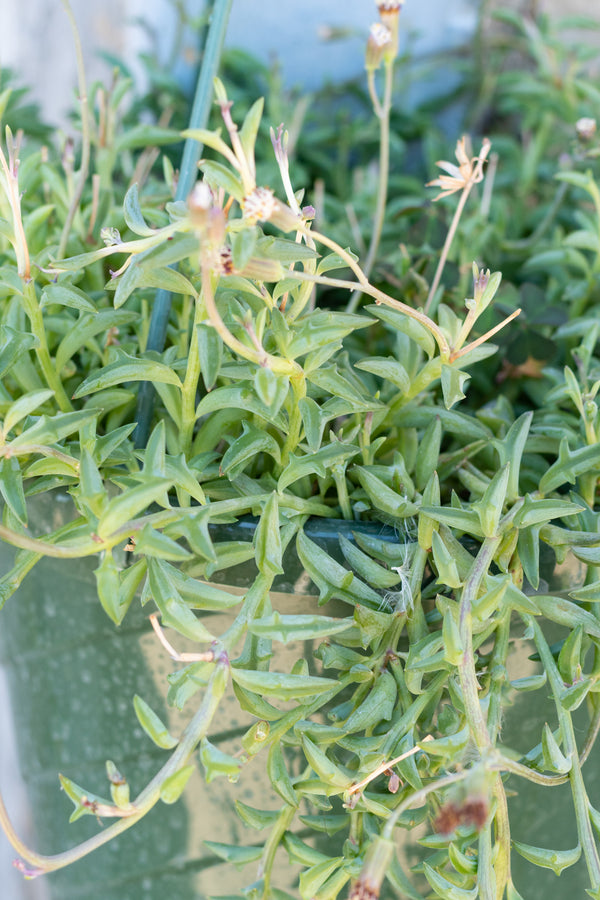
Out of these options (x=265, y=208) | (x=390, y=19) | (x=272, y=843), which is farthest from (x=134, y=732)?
(x=390, y=19)

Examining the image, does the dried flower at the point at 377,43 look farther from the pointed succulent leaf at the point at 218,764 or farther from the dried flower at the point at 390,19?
the pointed succulent leaf at the point at 218,764

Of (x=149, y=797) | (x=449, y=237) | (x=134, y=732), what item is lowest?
(x=134, y=732)

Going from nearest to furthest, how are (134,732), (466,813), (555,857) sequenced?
(466,813) < (555,857) < (134,732)

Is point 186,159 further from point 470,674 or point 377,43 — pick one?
point 470,674

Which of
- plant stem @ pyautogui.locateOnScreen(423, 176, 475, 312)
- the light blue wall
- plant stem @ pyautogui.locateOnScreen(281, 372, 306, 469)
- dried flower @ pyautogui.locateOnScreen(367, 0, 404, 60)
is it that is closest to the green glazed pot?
plant stem @ pyautogui.locateOnScreen(281, 372, 306, 469)

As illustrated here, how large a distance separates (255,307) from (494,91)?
2.54 ft

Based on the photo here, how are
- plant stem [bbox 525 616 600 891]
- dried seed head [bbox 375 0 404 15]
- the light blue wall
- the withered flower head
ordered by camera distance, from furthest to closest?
1. the light blue wall
2. dried seed head [bbox 375 0 404 15]
3. plant stem [bbox 525 616 600 891]
4. the withered flower head

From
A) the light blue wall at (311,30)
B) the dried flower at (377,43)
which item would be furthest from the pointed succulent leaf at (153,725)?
the light blue wall at (311,30)

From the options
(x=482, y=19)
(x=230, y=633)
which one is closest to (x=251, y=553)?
(x=230, y=633)

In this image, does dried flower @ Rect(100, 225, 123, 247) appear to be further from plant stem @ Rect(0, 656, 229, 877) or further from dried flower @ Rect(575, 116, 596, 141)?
dried flower @ Rect(575, 116, 596, 141)

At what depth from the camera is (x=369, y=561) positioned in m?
0.39

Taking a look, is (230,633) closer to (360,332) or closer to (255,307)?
(255,307)

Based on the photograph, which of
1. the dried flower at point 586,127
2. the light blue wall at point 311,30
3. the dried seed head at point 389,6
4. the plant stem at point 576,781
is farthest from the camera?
the light blue wall at point 311,30

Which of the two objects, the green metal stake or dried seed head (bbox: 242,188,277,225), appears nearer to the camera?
dried seed head (bbox: 242,188,277,225)
